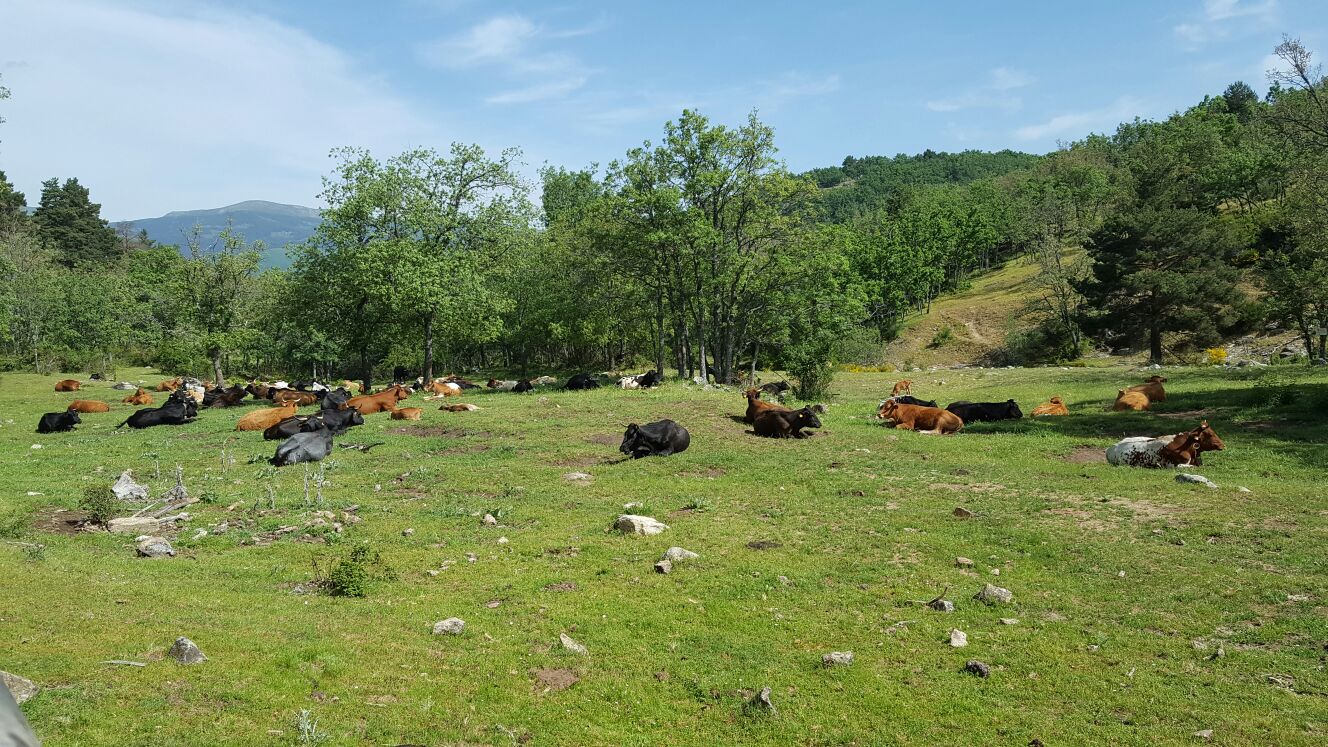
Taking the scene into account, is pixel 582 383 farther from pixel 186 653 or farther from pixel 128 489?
pixel 186 653

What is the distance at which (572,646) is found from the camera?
7.38m

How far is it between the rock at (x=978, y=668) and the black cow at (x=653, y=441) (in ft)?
35.0

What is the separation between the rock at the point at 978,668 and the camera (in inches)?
267

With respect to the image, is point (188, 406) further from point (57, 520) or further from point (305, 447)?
point (57, 520)

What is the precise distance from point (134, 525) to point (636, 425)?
31.8ft

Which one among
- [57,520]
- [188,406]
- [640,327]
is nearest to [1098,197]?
[640,327]

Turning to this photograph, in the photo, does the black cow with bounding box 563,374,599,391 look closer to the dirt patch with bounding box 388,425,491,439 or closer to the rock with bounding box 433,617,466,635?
the dirt patch with bounding box 388,425,491,439

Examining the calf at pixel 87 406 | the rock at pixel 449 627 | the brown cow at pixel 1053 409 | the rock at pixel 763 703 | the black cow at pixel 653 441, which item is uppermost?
the calf at pixel 87 406

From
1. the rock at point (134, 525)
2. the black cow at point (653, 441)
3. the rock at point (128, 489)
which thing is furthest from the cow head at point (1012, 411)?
the rock at point (128, 489)

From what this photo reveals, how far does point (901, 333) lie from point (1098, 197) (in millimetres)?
30468

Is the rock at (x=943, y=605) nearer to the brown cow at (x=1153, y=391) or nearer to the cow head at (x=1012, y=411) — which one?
the cow head at (x=1012, y=411)

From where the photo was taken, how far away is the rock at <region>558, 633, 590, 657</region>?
7.31 meters

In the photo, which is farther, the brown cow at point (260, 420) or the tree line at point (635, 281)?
the tree line at point (635, 281)

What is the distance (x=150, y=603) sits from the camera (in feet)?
26.1
